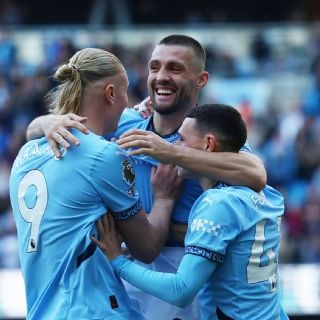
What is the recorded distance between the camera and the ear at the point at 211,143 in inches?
213

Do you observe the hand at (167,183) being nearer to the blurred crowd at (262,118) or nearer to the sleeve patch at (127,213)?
the sleeve patch at (127,213)

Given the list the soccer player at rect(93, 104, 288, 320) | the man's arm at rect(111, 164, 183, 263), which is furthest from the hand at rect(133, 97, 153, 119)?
the soccer player at rect(93, 104, 288, 320)

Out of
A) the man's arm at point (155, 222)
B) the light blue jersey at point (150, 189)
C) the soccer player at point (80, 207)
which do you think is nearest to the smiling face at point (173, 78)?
the light blue jersey at point (150, 189)

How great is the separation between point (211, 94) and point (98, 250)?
429 inches

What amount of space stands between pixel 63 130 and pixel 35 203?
14.6 inches

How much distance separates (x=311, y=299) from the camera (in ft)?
34.2

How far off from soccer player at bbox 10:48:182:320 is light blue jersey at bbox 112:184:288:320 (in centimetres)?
15

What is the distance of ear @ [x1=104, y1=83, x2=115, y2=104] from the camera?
5.34 metres

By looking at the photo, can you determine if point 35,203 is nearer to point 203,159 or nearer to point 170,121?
point 203,159

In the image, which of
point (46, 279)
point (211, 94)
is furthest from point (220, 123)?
point (211, 94)

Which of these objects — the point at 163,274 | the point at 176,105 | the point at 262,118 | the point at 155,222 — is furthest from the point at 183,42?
the point at 262,118

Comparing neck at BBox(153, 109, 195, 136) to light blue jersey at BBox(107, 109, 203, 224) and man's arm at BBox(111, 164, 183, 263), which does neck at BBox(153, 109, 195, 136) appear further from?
man's arm at BBox(111, 164, 183, 263)

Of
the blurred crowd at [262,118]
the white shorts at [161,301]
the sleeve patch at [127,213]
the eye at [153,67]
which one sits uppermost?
the eye at [153,67]

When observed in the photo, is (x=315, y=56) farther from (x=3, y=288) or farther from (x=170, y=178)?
(x=170, y=178)
